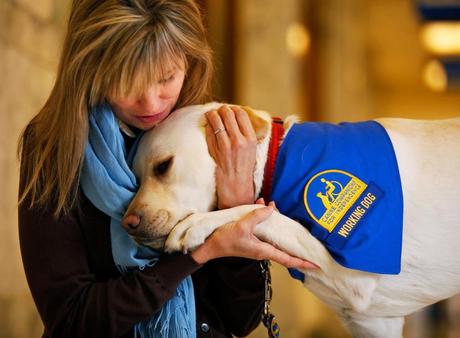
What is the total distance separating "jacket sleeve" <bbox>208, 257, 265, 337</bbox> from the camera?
1.88 meters

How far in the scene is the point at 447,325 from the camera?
7.57 metres

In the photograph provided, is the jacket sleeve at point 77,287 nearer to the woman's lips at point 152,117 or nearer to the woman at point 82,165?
the woman at point 82,165

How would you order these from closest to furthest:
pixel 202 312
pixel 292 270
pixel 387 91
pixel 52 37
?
pixel 292 270 < pixel 202 312 < pixel 52 37 < pixel 387 91

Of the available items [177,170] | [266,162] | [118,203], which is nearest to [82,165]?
[118,203]

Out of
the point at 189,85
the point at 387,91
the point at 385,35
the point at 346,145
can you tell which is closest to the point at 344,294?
the point at 346,145

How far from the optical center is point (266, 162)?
178 centimetres

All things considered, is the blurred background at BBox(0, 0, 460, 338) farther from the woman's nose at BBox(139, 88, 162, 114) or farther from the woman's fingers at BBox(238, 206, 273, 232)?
the woman's fingers at BBox(238, 206, 273, 232)

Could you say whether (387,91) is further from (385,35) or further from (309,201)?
(309,201)

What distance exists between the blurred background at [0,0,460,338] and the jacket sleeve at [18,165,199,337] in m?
0.73

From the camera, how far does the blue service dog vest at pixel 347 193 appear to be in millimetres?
1633

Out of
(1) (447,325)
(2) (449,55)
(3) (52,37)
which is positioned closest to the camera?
(3) (52,37)

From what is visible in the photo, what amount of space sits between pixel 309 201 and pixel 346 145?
17 cm

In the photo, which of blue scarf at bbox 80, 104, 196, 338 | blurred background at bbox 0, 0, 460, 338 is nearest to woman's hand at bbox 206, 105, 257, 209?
blue scarf at bbox 80, 104, 196, 338

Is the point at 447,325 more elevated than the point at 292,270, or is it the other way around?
the point at 292,270
